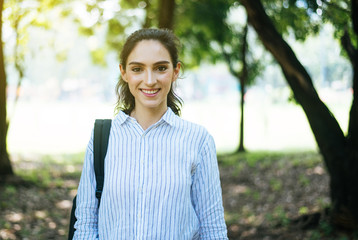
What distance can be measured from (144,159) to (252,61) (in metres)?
15.4

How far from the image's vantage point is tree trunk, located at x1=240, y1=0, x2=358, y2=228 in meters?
5.84

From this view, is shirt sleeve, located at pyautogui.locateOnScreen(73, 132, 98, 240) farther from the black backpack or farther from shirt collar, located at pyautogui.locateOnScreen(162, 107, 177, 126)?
shirt collar, located at pyautogui.locateOnScreen(162, 107, 177, 126)

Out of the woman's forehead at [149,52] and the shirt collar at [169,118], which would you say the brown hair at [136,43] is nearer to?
the woman's forehead at [149,52]

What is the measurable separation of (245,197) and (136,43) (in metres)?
8.28

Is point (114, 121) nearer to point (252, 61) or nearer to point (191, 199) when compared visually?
point (191, 199)

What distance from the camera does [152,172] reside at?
216cm

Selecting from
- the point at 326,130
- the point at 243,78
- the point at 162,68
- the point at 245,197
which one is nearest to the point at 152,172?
the point at 162,68

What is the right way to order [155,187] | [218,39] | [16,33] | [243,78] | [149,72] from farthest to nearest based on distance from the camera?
[243,78], [218,39], [16,33], [149,72], [155,187]

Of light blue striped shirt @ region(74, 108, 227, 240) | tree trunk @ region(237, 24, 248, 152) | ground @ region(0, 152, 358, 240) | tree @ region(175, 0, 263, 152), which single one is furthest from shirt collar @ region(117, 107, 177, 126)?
tree trunk @ region(237, 24, 248, 152)

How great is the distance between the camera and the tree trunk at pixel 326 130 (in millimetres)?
5844

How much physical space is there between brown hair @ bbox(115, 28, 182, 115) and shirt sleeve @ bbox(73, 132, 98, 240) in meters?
0.41

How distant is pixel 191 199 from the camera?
2.28m

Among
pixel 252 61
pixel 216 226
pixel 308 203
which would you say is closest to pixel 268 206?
pixel 308 203

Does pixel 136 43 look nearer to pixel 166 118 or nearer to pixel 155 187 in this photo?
pixel 166 118
